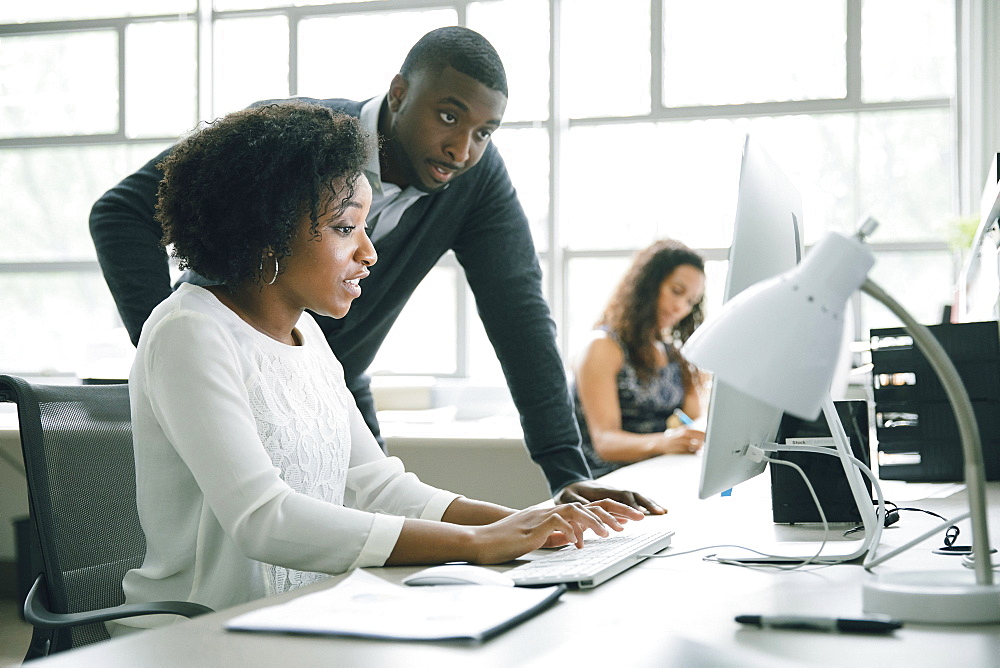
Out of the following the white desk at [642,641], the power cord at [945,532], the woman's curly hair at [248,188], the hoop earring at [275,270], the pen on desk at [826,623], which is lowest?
the power cord at [945,532]

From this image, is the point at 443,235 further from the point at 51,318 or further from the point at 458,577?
the point at 51,318

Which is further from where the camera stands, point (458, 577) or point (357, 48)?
point (357, 48)

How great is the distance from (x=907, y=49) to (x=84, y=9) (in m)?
4.69

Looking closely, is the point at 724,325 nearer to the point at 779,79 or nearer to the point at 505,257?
the point at 505,257

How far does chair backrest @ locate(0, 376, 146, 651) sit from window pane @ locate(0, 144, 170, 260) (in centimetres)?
513

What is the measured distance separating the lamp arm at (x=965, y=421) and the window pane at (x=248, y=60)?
18.7ft

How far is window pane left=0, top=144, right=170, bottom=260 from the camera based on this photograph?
6188 mm

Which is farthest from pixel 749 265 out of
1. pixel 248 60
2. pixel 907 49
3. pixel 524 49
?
pixel 248 60

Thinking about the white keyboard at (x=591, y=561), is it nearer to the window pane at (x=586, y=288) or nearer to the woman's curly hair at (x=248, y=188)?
the woman's curly hair at (x=248, y=188)

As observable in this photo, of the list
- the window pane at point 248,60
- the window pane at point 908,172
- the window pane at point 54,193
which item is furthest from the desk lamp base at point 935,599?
the window pane at point 54,193

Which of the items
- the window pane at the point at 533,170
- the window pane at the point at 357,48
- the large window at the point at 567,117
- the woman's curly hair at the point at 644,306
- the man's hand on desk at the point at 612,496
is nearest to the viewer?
the man's hand on desk at the point at 612,496

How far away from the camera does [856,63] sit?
17.6 ft

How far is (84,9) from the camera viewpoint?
625 cm

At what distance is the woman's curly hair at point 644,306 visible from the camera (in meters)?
3.47
